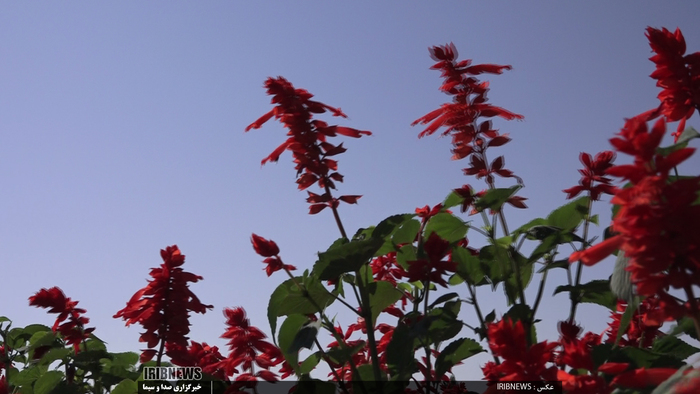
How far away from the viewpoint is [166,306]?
8.23 feet

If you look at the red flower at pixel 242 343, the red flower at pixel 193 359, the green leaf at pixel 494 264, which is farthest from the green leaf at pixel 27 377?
the green leaf at pixel 494 264

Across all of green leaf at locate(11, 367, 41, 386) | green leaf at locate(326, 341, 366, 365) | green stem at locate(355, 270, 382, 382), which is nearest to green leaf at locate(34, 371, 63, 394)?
green leaf at locate(11, 367, 41, 386)

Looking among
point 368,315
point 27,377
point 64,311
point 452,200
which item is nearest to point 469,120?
point 452,200

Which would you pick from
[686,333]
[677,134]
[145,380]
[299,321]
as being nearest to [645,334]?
[686,333]

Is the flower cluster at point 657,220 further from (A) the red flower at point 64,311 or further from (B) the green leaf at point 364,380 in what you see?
(A) the red flower at point 64,311

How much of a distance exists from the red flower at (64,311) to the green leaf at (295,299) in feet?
3.56

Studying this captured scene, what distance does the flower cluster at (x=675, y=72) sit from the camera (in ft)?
5.34

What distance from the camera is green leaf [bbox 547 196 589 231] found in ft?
7.38

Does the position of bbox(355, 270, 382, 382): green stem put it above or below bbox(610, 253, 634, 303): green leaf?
above

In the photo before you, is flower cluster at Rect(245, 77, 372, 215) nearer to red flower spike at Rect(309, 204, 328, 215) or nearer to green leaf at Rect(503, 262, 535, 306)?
red flower spike at Rect(309, 204, 328, 215)

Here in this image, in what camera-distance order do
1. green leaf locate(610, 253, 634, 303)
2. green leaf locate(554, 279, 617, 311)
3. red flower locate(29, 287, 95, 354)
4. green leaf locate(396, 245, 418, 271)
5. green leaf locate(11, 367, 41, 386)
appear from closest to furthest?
green leaf locate(610, 253, 634, 303), green leaf locate(554, 279, 617, 311), green leaf locate(396, 245, 418, 271), red flower locate(29, 287, 95, 354), green leaf locate(11, 367, 41, 386)

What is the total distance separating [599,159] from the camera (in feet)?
7.16

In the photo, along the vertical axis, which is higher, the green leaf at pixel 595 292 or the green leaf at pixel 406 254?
the green leaf at pixel 406 254

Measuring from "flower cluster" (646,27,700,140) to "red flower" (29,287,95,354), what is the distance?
2436 millimetres
